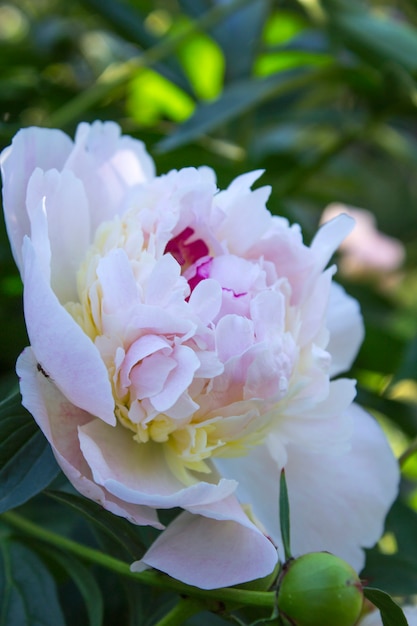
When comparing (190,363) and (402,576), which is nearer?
(190,363)

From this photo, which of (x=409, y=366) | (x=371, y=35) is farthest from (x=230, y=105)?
(x=409, y=366)

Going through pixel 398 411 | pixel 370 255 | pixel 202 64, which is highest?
pixel 202 64

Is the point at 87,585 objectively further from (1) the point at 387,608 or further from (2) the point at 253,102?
(2) the point at 253,102

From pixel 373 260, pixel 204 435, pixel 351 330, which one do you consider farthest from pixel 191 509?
pixel 373 260

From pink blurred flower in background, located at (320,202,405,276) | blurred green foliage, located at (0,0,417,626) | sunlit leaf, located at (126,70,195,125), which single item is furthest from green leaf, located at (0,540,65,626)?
pink blurred flower in background, located at (320,202,405,276)

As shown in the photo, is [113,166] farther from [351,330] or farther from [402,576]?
[402,576]

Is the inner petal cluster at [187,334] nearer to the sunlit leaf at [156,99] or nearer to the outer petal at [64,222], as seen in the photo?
the outer petal at [64,222]

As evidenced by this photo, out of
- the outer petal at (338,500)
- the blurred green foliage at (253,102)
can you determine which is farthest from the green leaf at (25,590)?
the outer petal at (338,500)
